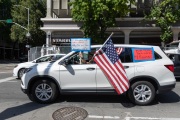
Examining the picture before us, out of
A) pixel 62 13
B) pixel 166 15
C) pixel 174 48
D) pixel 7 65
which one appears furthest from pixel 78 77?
pixel 7 65

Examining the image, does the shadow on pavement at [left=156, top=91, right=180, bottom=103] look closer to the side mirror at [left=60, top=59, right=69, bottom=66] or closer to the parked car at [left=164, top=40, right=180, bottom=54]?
the side mirror at [left=60, top=59, right=69, bottom=66]

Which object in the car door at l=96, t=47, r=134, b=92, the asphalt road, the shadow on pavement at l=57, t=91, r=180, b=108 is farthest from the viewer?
the shadow on pavement at l=57, t=91, r=180, b=108

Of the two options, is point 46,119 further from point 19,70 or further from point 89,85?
point 19,70

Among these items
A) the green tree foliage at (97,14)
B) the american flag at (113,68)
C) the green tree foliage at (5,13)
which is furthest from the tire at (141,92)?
the green tree foliage at (5,13)

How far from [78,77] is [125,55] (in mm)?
1544

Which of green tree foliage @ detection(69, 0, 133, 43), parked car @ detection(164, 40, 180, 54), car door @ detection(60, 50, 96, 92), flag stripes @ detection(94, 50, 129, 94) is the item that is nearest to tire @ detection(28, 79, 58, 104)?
car door @ detection(60, 50, 96, 92)

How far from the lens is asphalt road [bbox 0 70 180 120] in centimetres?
712

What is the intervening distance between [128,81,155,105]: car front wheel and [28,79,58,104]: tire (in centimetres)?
227

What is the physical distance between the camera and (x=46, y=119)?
687 cm

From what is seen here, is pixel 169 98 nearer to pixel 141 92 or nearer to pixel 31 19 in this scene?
pixel 141 92

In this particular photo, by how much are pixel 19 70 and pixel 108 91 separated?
864 cm

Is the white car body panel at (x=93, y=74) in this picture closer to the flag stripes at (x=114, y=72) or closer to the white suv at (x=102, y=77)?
the white suv at (x=102, y=77)

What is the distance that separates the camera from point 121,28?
26688 millimetres

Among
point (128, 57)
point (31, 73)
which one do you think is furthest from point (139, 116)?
point (31, 73)
